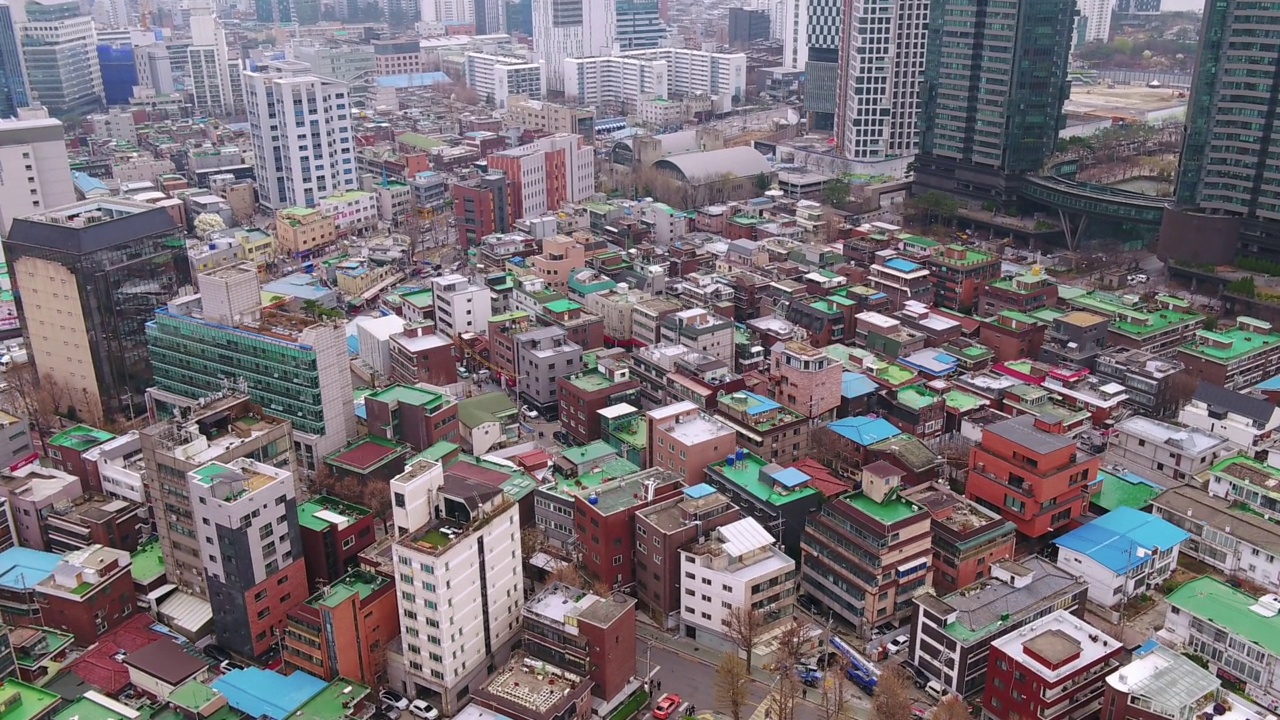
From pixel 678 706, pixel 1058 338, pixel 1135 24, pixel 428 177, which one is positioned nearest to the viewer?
pixel 678 706

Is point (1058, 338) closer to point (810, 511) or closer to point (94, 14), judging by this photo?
point (810, 511)

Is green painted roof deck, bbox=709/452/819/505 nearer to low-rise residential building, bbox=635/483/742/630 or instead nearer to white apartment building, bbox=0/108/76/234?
low-rise residential building, bbox=635/483/742/630

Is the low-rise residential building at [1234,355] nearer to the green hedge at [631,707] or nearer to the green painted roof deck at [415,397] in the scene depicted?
the green hedge at [631,707]

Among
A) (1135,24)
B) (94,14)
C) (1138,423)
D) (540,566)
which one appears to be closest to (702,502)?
(540,566)

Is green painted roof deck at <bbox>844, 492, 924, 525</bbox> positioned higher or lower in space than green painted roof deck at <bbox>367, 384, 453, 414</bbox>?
lower

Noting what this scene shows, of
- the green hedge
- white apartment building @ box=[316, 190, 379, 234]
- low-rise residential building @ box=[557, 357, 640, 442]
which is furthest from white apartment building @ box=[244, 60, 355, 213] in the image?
the green hedge


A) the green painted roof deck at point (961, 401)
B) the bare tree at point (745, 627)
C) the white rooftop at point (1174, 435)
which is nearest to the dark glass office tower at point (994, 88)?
the green painted roof deck at point (961, 401)
